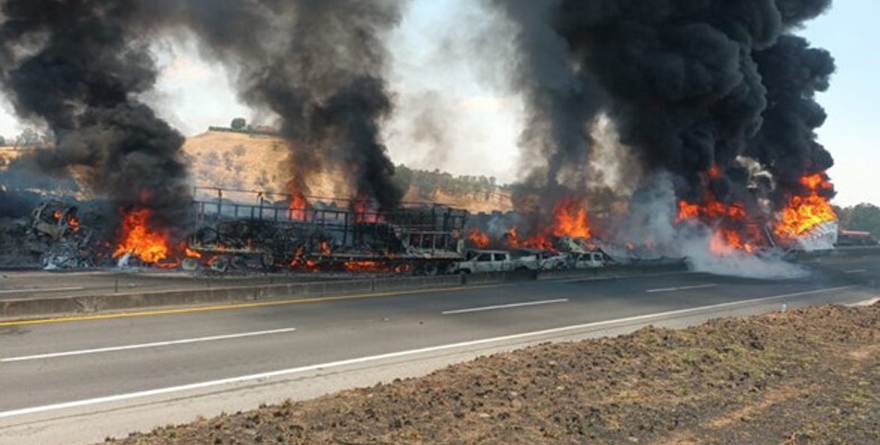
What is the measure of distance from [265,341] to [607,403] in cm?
694

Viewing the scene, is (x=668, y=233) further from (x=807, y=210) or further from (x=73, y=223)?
(x=73, y=223)

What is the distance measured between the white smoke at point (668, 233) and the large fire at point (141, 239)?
28218mm

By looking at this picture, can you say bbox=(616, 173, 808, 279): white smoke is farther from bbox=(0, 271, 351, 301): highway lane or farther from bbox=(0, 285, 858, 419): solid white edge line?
bbox=(0, 271, 351, 301): highway lane

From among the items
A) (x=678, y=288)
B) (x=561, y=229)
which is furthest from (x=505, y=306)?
(x=561, y=229)

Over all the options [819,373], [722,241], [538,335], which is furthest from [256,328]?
[722,241]

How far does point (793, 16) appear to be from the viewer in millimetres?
51969

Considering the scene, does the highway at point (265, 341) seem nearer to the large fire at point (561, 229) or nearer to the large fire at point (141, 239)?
the large fire at point (141, 239)

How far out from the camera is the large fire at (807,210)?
51.6 metres

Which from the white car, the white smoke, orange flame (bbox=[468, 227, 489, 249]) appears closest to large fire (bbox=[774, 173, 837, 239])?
the white smoke

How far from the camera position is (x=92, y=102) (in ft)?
95.1

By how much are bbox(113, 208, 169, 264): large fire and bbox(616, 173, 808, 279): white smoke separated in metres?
28.2

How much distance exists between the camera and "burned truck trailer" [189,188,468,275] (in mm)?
24609

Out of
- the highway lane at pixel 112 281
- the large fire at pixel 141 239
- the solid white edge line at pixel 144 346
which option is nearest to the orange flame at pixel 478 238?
the highway lane at pixel 112 281

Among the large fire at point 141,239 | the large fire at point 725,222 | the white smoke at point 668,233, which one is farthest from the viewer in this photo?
the large fire at point 725,222
